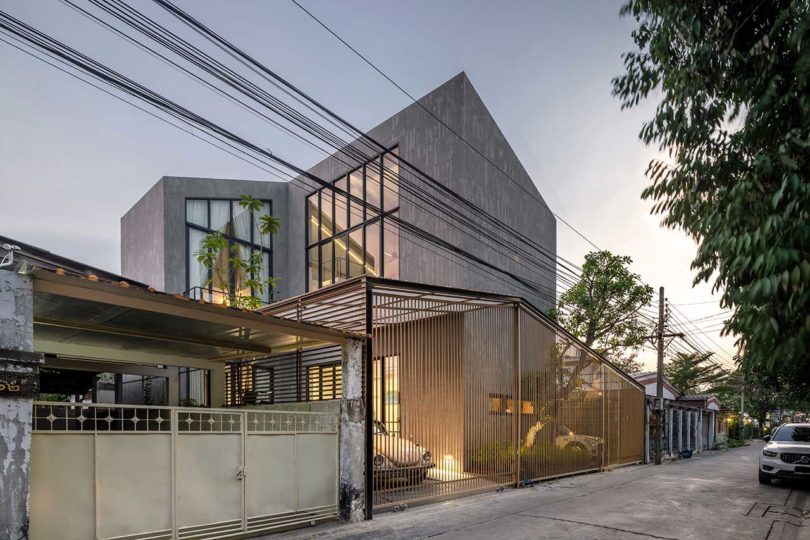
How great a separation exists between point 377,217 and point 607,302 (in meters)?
7.94

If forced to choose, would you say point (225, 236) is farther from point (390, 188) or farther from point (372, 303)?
point (372, 303)

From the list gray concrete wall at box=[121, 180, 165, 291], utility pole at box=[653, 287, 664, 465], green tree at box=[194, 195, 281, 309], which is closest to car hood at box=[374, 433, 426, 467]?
green tree at box=[194, 195, 281, 309]

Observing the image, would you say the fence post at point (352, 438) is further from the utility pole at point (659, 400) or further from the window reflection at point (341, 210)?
the utility pole at point (659, 400)

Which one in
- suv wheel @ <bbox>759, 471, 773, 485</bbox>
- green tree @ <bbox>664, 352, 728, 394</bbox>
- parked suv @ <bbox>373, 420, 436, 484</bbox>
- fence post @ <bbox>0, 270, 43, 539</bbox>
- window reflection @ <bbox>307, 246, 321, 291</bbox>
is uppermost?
window reflection @ <bbox>307, 246, 321, 291</bbox>

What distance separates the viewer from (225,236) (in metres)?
21.2

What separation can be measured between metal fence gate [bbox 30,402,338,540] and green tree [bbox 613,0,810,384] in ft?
19.2

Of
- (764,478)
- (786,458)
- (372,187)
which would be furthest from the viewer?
(372,187)

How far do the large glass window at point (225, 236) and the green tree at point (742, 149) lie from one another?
677 inches

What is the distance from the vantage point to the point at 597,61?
8.11 metres

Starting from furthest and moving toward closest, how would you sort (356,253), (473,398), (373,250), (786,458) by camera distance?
(356,253) < (373,250) < (786,458) < (473,398)

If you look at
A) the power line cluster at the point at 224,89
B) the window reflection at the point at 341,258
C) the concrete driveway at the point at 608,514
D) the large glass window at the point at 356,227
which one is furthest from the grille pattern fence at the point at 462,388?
the window reflection at the point at 341,258

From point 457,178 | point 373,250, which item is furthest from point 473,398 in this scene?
point 373,250

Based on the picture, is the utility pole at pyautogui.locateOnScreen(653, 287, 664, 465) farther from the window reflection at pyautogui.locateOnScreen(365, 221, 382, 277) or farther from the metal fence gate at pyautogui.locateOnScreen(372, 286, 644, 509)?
the window reflection at pyautogui.locateOnScreen(365, 221, 382, 277)

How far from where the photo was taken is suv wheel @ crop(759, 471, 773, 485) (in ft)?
42.4
